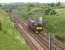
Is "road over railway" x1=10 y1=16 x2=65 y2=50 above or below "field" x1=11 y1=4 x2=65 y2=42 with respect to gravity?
below

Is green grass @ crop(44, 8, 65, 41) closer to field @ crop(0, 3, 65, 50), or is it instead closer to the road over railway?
field @ crop(0, 3, 65, 50)

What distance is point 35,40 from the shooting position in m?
9.23

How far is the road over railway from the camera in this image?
26.8 ft

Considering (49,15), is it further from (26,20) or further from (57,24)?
(26,20)

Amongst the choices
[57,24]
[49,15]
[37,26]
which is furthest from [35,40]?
[49,15]

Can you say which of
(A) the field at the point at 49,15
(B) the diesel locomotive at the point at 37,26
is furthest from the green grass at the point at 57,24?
(B) the diesel locomotive at the point at 37,26

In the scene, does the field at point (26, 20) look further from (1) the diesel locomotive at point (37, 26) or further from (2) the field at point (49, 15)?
(1) the diesel locomotive at point (37, 26)

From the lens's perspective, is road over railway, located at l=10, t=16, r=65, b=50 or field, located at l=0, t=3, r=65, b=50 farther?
road over railway, located at l=10, t=16, r=65, b=50

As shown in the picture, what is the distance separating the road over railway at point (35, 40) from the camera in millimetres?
8177

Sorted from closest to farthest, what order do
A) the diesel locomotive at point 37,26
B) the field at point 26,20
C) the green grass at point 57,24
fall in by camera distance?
the field at point 26,20 → the green grass at point 57,24 → the diesel locomotive at point 37,26

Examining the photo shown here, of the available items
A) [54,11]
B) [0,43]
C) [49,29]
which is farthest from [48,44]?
[54,11]

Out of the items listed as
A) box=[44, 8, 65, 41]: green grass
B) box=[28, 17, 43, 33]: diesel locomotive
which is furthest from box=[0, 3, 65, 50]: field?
box=[28, 17, 43, 33]: diesel locomotive

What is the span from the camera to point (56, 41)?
9508 millimetres

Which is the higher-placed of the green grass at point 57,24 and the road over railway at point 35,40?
the green grass at point 57,24
